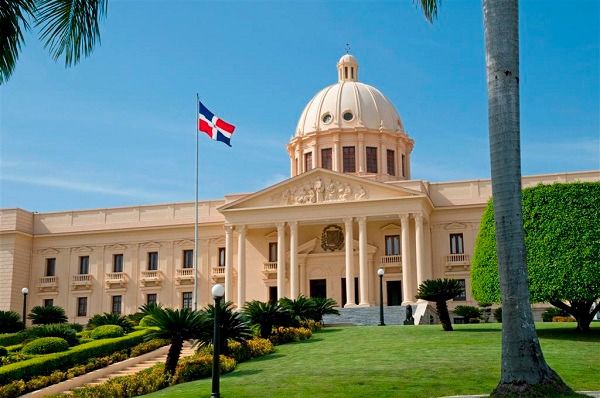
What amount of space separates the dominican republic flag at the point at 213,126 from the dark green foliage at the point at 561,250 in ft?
64.1

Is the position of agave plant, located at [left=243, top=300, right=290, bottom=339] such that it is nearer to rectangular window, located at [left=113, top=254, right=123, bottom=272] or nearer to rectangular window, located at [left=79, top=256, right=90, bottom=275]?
rectangular window, located at [left=113, top=254, right=123, bottom=272]

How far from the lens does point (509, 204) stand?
1294cm

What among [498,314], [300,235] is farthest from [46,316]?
[498,314]

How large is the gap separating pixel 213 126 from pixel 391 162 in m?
20.0

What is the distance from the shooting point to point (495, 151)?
43.2ft

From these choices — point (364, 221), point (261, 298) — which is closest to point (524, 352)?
point (364, 221)

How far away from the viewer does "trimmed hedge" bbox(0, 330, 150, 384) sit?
23938mm

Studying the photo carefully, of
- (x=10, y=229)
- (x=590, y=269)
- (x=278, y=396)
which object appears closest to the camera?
(x=278, y=396)

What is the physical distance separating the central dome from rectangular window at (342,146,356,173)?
1726 millimetres

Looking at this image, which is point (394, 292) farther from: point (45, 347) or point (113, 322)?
point (45, 347)

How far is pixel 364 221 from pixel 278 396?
32.6 metres

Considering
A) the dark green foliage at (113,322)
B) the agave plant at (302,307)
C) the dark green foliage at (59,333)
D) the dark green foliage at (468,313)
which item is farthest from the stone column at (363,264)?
the dark green foliage at (59,333)

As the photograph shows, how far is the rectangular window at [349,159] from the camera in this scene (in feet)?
192

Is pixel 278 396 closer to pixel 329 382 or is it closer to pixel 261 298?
pixel 329 382
